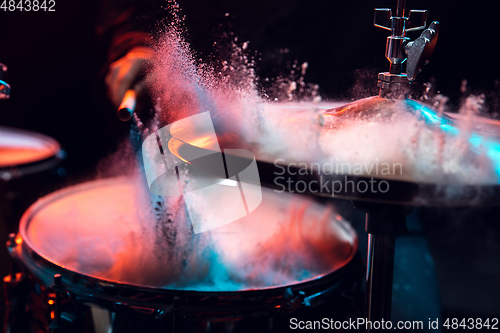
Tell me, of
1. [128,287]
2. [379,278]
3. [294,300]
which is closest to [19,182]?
[128,287]

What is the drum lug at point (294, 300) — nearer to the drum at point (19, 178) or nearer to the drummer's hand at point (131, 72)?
the drummer's hand at point (131, 72)

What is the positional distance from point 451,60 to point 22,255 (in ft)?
4.09

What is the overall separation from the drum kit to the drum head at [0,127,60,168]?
1.53 feet

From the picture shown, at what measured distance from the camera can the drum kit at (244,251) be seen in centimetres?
48

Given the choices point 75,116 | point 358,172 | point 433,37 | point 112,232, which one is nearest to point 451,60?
point 433,37

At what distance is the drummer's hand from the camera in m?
0.74

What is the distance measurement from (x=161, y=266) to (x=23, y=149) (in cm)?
112

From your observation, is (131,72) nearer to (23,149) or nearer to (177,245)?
(177,245)

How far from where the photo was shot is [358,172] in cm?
45

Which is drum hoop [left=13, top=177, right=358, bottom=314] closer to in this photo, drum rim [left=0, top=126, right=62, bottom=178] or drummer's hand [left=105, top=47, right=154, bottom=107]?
drummer's hand [left=105, top=47, right=154, bottom=107]

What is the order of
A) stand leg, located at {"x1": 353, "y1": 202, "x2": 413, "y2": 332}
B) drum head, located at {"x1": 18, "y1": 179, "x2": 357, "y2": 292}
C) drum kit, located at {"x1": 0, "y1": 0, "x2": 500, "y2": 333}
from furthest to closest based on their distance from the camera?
drum head, located at {"x1": 18, "y1": 179, "x2": 357, "y2": 292}, stand leg, located at {"x1": 353, "y1": 202, "x2": 413, "y2": 332}, drum kit, located at {"x1": 0, "y1": 0, "x2": 500, "y2": 333}

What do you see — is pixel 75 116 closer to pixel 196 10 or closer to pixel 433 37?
pixel 196 10

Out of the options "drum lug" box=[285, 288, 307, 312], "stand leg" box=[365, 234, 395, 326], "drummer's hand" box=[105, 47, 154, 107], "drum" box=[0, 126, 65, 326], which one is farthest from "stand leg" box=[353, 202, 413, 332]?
"drum" box=[0, 126, 65, 326]

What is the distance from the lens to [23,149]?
155 cm
